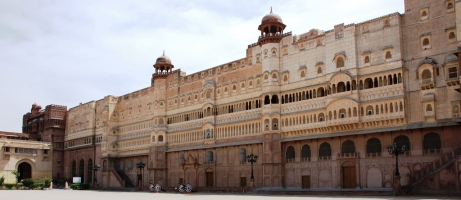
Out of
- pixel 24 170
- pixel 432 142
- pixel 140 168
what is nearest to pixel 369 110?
pixel 432 142

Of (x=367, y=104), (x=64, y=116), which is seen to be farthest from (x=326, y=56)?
(x=64, y=116)

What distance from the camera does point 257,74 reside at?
53062 mm

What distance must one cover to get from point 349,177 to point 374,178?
2544 mm

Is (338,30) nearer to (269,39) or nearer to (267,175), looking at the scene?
(269,39)

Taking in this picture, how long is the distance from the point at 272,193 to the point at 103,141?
37655 mm

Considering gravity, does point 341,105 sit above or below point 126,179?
above

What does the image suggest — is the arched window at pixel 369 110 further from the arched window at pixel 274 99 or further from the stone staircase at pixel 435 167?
the arched window at pixel 274 99

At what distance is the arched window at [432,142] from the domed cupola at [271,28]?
18.9 m

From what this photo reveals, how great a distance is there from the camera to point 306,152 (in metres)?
47.6

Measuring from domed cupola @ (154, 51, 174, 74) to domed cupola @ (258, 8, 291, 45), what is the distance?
19.1 metres

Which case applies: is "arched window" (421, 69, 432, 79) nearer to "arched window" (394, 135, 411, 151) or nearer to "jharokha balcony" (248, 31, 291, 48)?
"arched window" (394, 135, 411, 151)

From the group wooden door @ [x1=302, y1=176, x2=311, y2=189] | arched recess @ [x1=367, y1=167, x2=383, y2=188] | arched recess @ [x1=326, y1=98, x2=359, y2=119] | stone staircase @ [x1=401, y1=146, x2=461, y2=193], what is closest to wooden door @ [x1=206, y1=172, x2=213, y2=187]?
wooden door @ [x1=302, y1=176, x2=311, y2=189]

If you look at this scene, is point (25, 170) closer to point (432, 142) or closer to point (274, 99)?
point (274, 99)

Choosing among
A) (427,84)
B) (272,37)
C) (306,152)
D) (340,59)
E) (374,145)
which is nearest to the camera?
(427,84)
